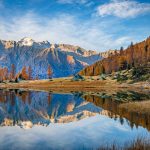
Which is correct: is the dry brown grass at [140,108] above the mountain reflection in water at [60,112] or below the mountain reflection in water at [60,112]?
above

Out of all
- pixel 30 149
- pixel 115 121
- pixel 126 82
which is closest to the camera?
pixel 30 149

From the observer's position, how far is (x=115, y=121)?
42500 mm

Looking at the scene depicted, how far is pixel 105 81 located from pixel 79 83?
15.8m

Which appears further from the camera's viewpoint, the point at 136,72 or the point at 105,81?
the point at 105,81

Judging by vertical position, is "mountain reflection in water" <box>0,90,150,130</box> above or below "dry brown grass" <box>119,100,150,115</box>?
below

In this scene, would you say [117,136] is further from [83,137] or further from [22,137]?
[22,137]

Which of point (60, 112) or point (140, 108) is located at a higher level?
point (140, 108)

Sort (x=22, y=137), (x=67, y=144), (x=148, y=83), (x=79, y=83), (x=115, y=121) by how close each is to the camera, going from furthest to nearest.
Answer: (x=79, y=83), (x=148, y=83), (x=115, y=121), (x=22, y=137), (x=67, y=144)

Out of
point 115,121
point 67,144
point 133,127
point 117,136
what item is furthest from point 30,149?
point 115,121

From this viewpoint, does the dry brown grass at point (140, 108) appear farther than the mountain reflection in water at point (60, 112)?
Yes

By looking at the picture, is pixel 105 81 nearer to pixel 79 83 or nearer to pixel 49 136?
pixel 79 83

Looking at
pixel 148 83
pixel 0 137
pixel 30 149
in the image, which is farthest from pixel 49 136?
pixel 148 83

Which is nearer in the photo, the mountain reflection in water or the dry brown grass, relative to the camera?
the mountain reflection in water

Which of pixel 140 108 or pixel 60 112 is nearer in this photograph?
pixel 140 108
